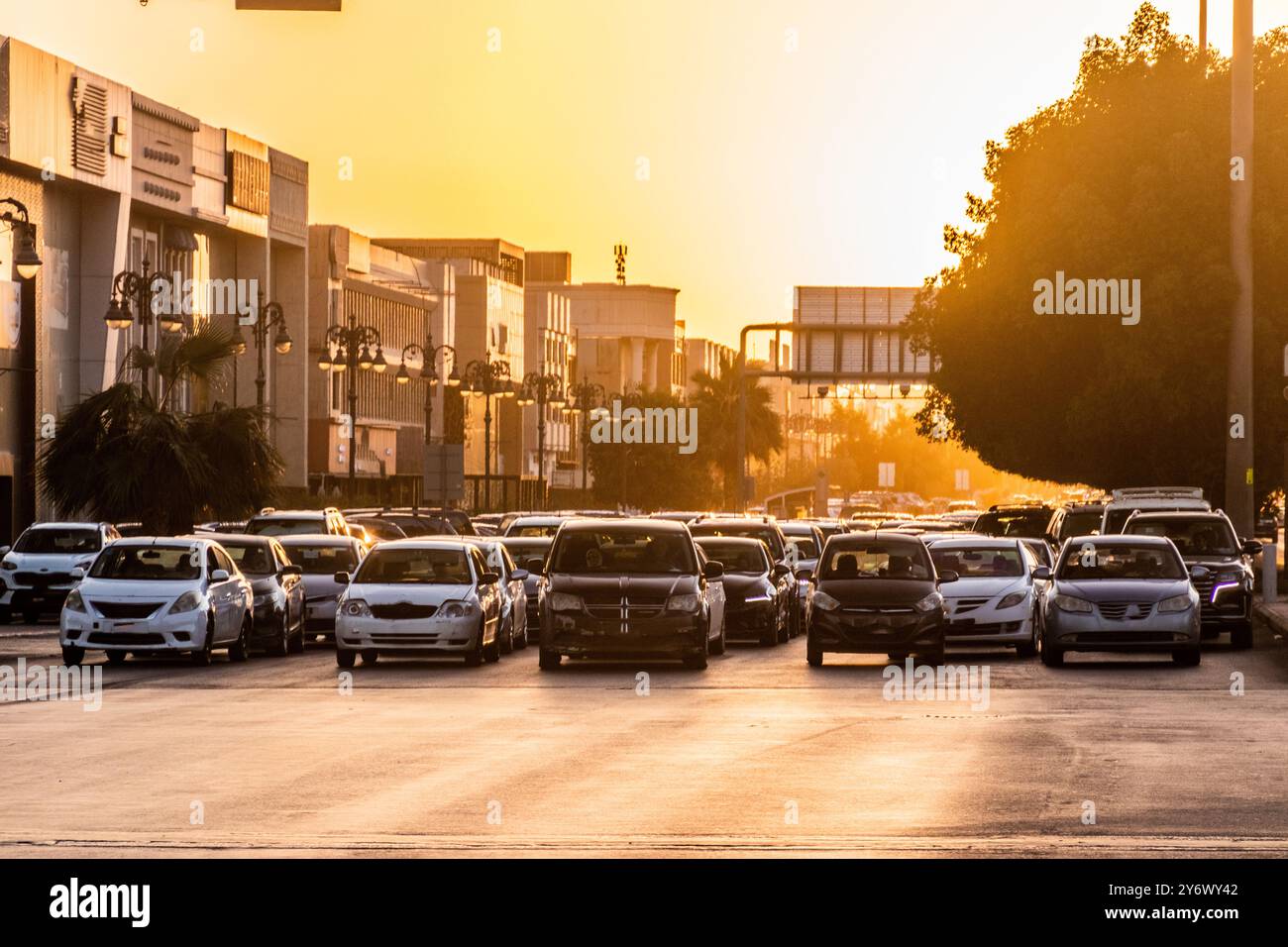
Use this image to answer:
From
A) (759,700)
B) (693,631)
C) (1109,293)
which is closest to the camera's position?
(759,700)

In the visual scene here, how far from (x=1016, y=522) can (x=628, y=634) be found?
2223 cm

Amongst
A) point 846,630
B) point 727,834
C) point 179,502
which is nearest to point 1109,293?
point 179,502

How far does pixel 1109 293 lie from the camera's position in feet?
172

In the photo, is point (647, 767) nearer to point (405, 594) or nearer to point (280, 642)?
point (405, 594)

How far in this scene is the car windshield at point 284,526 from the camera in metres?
Answer: 40.7

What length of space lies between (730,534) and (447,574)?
976cm

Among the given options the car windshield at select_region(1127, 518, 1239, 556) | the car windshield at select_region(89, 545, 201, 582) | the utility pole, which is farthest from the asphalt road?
the utility pole

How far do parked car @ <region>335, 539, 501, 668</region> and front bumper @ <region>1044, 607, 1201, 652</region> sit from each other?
7.16 metres

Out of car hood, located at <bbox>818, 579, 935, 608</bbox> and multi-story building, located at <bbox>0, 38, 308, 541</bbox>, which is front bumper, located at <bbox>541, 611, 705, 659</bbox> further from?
multi-story building, located at <bbox>0, 38, 308, 541</bbox>

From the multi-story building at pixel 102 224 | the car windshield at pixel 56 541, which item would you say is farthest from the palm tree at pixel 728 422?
the car windshield at pixel 56 541

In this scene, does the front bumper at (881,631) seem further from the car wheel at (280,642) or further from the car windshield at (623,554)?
the car wheel at (280,642)

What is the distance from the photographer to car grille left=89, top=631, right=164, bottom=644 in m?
30.1

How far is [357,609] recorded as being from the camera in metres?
30.3
